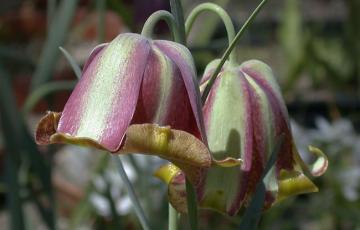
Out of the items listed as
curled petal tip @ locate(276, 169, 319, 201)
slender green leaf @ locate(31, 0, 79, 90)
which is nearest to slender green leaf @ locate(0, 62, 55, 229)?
slender green leaf @ locate(31, 0, 79, 90)

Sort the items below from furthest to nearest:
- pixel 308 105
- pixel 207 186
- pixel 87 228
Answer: pixel 308 105, pixel 87 228, pixel 207 186

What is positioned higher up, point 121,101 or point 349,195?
point 121,101

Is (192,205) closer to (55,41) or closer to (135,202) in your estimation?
(135,202)

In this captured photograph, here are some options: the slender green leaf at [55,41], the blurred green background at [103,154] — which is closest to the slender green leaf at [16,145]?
the blurred green background at [103,154]

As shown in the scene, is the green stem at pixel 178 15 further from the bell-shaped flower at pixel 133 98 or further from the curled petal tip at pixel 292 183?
the curled petal tip at pixel 292 183

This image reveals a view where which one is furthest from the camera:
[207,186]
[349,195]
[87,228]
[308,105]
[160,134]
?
[308,105]

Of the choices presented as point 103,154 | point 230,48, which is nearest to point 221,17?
point 230,48

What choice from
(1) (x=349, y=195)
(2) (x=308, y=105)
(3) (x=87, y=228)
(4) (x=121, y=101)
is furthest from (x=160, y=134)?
(2) (x=308, y=105)

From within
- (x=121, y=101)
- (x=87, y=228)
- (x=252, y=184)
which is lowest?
(x=87, y=228)

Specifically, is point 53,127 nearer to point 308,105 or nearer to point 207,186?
point 207,186

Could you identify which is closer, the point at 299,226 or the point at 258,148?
the point at 258,148
